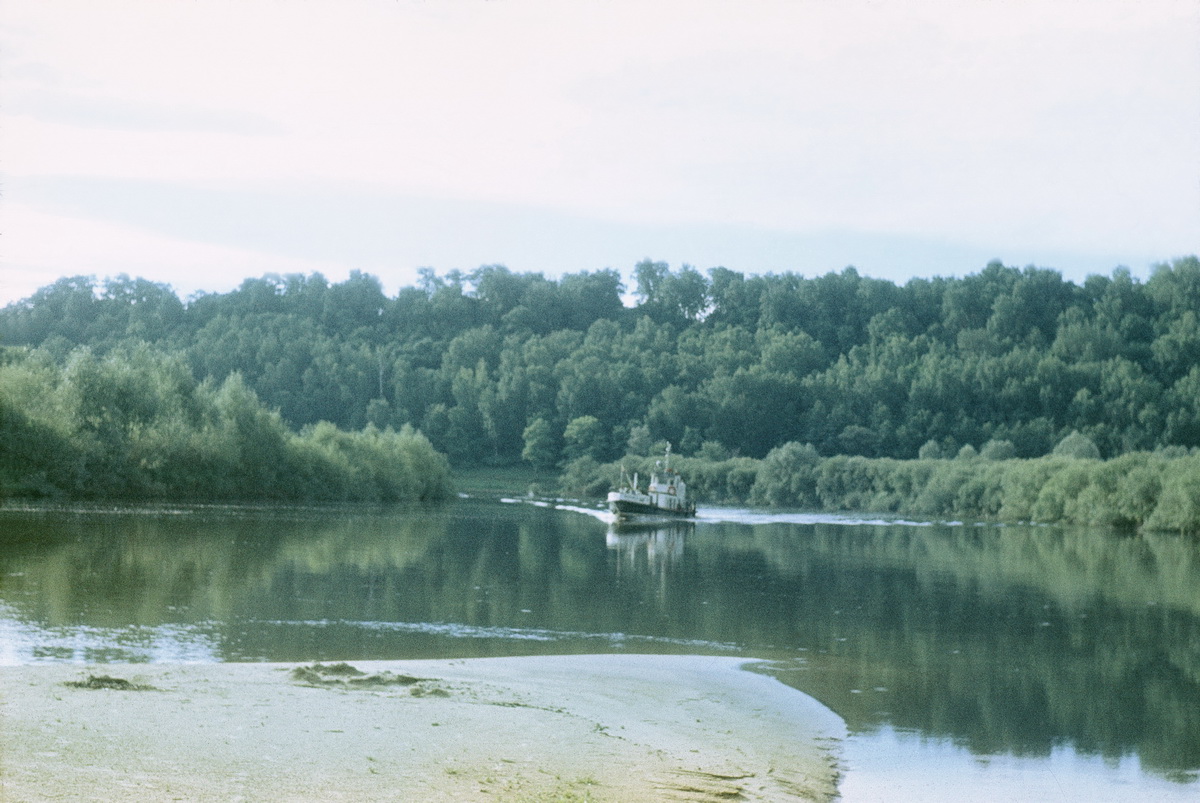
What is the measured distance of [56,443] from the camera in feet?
199

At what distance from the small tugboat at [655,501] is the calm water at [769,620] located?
23290mm

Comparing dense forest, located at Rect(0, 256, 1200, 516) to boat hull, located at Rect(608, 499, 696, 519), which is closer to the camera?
boat hull, located at Rect(608, 499, 696, 519)

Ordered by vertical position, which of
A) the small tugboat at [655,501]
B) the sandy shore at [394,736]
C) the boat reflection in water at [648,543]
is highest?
the sandy shore at [394,736]

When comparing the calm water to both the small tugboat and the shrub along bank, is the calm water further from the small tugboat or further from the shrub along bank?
the shrub along bank

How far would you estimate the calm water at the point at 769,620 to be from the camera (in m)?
15.9

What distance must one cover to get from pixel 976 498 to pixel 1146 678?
277 feet

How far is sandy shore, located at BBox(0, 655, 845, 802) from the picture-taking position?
10.4 m

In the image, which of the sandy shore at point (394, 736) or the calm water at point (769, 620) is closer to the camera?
the sandy shore at point (394, 736)

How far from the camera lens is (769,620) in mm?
28422

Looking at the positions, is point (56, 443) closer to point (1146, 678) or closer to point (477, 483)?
point (1146, 678)

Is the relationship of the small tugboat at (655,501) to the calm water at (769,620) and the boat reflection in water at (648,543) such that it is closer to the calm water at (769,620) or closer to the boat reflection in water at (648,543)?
the boat reflection in water at (648,543)

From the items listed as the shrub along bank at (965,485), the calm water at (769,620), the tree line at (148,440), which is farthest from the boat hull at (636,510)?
the shrub along bank at (965,485)

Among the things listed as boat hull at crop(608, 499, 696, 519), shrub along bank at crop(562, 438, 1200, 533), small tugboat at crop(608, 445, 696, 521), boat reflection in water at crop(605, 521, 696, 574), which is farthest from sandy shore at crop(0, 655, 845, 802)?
shrub along bank at crop(562, 438, 1200, 533)

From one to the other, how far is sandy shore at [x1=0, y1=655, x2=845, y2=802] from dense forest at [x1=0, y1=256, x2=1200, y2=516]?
11319cm
